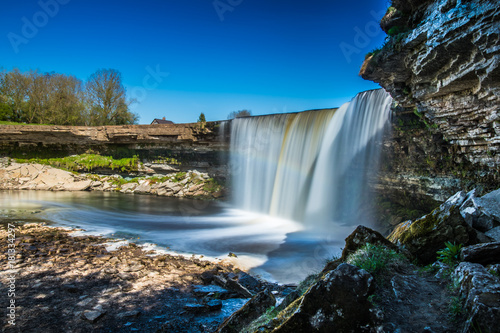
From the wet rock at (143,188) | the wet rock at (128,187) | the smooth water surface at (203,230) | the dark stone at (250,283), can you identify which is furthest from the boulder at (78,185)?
the dark stone at (250,283)

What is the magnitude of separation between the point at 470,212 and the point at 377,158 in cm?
781

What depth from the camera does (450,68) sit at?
6.39 m

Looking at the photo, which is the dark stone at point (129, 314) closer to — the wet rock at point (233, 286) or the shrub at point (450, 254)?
the wet rock at point (233, 286)

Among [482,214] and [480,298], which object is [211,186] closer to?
[482,214]

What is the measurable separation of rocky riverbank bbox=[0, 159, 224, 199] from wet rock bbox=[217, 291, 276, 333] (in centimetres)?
1707

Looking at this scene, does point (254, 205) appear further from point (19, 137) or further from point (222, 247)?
point (19, 137)

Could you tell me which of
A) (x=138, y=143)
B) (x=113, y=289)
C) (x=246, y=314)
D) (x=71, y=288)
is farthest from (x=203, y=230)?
(x=138, y=143)

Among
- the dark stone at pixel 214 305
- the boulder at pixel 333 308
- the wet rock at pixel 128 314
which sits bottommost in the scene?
the dark stone at pixel 214 305

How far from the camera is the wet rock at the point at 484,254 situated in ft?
9.29

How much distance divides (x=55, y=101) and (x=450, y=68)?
123 feet

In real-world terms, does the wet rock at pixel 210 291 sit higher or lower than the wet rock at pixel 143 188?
higher

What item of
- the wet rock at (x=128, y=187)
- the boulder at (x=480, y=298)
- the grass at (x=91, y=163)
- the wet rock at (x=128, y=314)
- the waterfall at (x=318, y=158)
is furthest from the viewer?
the grass at (x=91, y=163)

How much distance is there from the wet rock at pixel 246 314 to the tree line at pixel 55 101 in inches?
1324

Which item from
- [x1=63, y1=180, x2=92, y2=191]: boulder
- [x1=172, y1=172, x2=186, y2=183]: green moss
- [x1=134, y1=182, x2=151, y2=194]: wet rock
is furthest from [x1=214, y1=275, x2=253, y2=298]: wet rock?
[x1=63, y1=180, x2=92, y2=191]: boulder
